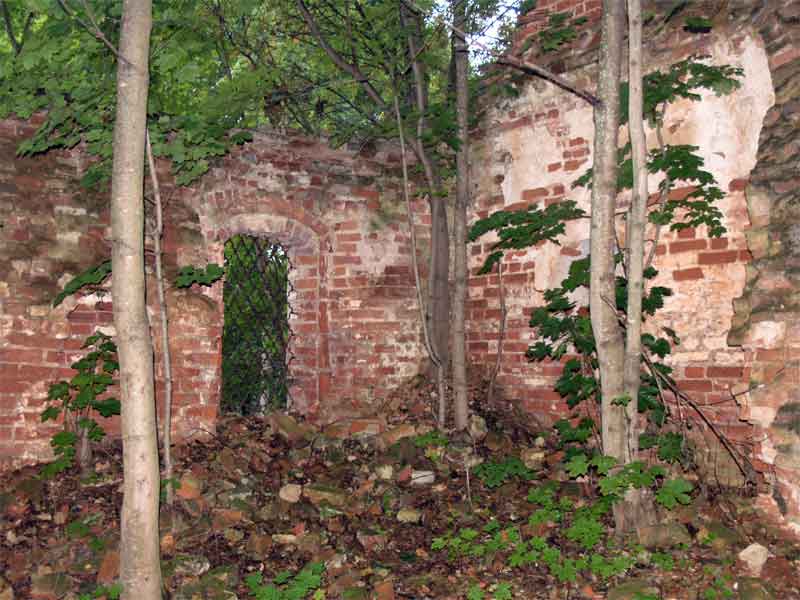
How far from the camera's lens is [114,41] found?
425 cm

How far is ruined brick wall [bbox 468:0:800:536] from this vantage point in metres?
4.41

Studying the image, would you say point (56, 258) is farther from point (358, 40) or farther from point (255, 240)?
point (358, 40)

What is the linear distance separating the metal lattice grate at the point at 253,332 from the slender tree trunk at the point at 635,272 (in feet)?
11.8

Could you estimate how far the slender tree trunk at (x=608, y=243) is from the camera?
433cm

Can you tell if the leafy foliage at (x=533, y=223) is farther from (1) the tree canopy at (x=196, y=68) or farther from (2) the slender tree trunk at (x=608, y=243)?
(1) the tree canopy at (x=196, y=68)

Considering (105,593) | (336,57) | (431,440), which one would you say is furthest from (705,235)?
(105,593)

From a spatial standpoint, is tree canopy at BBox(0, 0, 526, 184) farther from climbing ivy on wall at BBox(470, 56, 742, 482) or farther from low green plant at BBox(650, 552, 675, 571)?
low green plant at BBox(650, 552, 675, 571)

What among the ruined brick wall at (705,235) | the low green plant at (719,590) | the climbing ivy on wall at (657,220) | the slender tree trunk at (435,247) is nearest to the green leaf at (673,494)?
the low green plant at (719,590)

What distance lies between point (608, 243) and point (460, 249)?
1.79m

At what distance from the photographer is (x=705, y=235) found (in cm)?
511

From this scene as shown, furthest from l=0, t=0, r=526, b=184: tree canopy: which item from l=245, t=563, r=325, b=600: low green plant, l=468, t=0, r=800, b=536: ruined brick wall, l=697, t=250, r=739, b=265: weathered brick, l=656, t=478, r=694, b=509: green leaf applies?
l=656, t=478, r=694, b=509: green leaf

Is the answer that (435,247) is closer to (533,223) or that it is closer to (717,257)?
Result: (533,223)

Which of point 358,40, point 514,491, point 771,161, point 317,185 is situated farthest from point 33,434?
point 771,161

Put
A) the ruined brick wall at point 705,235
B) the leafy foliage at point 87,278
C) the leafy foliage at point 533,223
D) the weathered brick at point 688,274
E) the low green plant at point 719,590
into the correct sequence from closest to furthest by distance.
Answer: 1. the low green plant at point 719,590
2. the ruined brick wall at point 705,235
3. the leafy foliage at point 87,278
4. the weathered brick at point 688,274
5. the leafy foliage at point 533,223
